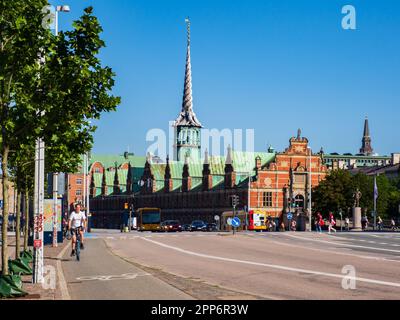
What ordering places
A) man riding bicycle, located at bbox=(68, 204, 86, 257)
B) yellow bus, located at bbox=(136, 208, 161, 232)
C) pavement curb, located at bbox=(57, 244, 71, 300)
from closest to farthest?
pavement curb, located at bbox=(57, 244, 71, 300) < man riding bicycle, located at bbox=(68, 204, 86, 257) < yellow bus, located at bbox=(136, 208, 161, 232)

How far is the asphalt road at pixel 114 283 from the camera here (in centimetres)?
1581

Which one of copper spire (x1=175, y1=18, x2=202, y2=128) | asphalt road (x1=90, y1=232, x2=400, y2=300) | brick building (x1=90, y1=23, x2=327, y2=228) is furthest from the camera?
copper spire (x1=175, y1=18, x2=202, y2=128)

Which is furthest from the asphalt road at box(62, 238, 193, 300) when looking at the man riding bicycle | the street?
the man riding bicycle

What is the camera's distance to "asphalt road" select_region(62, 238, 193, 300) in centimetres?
1581

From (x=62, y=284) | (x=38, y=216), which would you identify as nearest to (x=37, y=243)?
(x=38, y=216)

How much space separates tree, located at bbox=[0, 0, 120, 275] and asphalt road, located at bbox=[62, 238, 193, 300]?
7.24ft

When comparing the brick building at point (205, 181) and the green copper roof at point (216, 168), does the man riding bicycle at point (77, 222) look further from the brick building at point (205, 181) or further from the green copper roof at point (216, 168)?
the green copper roof at point (216, 168)

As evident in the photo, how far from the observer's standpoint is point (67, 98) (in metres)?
16.7

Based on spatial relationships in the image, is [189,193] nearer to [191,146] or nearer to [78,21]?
[191,146]

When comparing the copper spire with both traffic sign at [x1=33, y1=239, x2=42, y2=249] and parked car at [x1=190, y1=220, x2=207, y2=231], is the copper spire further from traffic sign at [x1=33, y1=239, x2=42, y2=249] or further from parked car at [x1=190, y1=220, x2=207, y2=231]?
traffic sign at [x1=33, y1=239, x2=42, y2=249]

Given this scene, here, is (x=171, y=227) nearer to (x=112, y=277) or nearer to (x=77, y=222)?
(x=77, y=222)

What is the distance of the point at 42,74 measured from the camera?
54.6 ft

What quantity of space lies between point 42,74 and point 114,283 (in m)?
5.37
